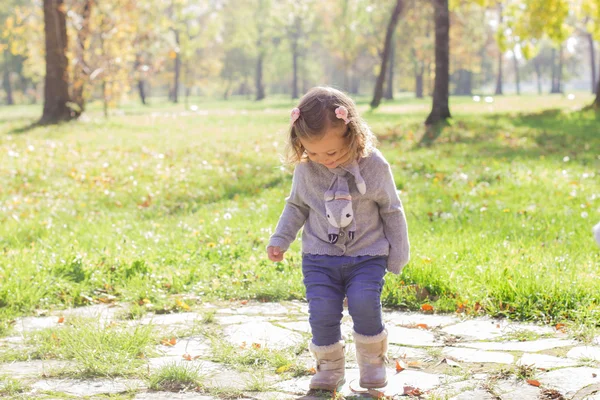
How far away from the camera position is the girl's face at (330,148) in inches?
129

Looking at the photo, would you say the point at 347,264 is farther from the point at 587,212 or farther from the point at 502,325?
the point at 587,212

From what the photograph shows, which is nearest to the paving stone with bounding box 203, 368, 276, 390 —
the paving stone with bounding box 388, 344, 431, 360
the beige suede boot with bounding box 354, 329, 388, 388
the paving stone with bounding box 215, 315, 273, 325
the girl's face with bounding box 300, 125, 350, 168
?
the beige suede boot with bounding box 354, 329, 388, 388

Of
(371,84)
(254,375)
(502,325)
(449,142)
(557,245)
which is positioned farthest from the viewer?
(371,84)

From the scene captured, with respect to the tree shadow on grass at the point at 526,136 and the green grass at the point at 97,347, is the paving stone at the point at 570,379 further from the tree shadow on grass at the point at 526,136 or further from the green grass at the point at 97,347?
the tree shadow on grass at the point at 526,136

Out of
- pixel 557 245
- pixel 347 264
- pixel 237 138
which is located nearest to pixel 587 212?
pixel 557 245

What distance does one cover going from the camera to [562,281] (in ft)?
14.8

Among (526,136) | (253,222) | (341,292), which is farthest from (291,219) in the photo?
(526,136)

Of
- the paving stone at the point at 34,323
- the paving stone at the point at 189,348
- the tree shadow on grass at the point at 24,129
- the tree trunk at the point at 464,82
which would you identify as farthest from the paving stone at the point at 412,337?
the tree trunk at the point at 464,82

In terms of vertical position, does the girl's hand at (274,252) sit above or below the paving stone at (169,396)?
above

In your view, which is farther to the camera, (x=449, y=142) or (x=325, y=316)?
(x=449, y=142)

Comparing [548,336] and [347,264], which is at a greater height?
[347,264]

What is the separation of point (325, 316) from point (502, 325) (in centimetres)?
146

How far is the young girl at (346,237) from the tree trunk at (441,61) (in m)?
12.8

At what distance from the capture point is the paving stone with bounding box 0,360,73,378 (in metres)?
3.68
